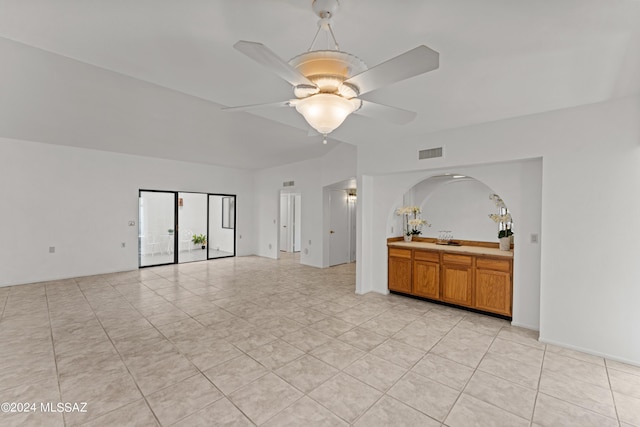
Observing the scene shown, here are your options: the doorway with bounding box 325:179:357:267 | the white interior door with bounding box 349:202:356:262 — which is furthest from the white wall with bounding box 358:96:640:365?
the white interior door with bounding box 349:202:356:262

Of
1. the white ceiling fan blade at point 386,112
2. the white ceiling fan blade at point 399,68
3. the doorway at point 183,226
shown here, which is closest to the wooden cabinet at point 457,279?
the white ceiling fan blade at point 386,112

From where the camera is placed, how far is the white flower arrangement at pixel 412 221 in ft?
17.2

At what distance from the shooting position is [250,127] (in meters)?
5.62

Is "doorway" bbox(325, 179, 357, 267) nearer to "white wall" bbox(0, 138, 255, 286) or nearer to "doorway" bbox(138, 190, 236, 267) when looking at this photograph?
"doorway" bbox(138, 190, 236, 267)

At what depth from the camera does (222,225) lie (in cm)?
961

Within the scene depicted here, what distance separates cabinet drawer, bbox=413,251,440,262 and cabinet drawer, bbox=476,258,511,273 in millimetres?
610

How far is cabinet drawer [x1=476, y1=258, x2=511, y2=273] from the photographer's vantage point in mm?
3848

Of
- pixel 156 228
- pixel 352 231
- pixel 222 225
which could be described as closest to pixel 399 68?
pixel 352 231

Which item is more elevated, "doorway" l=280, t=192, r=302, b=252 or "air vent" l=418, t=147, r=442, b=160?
"air vent" l=418, t=147, r=442, b=160

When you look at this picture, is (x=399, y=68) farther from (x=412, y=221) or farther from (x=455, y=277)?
(x=412, y=221)

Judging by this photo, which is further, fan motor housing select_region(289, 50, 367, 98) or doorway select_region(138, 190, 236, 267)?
doorway select_region(138, 190, 236, 267)

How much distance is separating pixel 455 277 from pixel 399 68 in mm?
3758

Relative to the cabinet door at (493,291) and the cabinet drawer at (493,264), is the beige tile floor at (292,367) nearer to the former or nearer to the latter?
the cabinet door at (493,291)

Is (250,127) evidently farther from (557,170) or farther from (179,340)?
(557,170)
